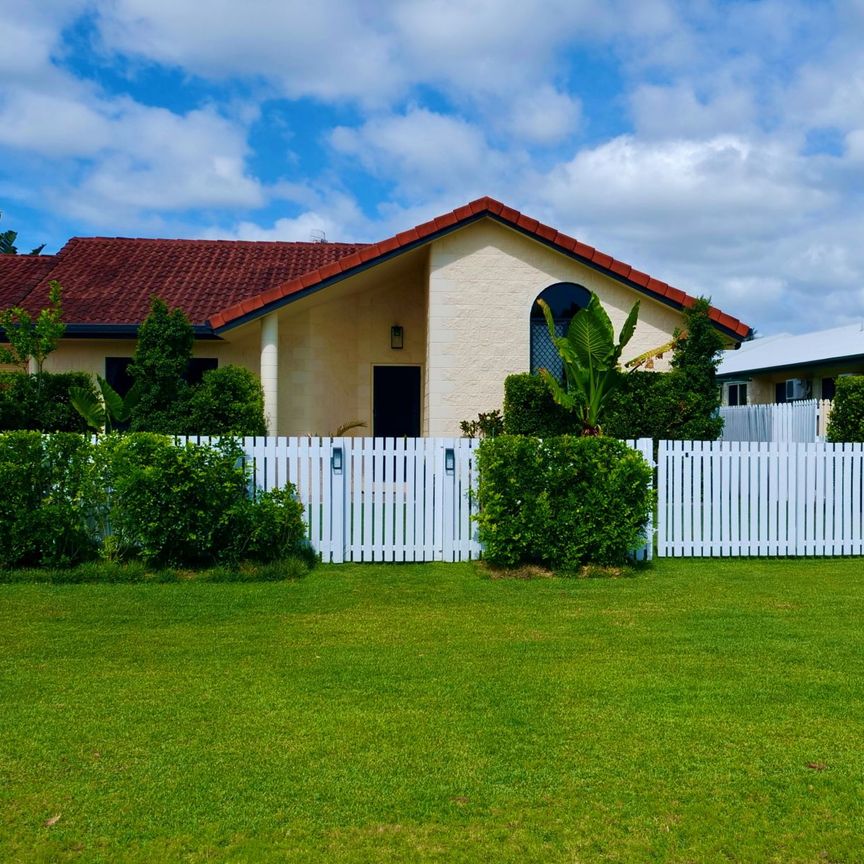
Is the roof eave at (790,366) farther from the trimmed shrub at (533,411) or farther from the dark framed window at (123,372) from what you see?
the dark framed window at (123,372)

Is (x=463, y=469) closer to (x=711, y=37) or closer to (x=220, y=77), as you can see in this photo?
(x=711, y=37)

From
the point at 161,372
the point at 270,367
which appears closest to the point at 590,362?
the point at 270,367

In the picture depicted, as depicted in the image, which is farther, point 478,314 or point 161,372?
point 478,314

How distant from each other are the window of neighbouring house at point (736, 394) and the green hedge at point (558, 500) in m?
23.5

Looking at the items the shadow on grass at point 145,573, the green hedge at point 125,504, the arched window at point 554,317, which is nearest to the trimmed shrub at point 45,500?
the green hedge at point 125,504

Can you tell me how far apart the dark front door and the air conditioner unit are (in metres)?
14.6

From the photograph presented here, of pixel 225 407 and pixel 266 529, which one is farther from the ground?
pixel 225 407

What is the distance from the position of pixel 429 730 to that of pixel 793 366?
23.4 metres

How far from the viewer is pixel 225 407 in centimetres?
1391

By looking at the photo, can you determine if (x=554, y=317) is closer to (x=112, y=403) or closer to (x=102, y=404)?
(x=112, y=403)

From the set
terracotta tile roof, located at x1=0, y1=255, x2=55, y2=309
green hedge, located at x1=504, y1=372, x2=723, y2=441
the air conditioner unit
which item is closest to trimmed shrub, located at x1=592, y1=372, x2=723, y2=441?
green hedge, located at x1=504, y1=372, x2=723, y2=441

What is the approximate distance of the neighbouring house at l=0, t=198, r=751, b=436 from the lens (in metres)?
15.8

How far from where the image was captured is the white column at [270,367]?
1567 centimetres

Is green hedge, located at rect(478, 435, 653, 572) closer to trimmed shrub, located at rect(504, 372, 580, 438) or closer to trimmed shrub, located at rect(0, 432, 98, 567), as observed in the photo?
trimmed shrub, located at rect(504, 372, 580, 438)
